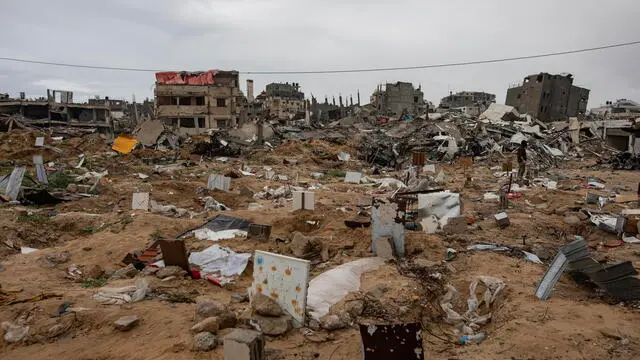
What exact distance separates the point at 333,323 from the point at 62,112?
140 ft

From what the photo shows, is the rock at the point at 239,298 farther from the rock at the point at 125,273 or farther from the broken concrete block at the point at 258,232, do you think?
the broken concrete block at the point at 258,232

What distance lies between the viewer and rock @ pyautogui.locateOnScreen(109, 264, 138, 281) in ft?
18.2

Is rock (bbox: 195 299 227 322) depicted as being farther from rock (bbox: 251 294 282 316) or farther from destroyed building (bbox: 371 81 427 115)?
destroyed building (bbox: 371 81 427 115)

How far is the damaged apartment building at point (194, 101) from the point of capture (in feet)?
115

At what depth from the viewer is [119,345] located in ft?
11.9

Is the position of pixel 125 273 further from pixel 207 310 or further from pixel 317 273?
pixel 317 273

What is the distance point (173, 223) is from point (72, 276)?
2501 mm

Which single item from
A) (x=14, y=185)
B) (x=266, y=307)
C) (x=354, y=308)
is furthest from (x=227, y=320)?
(x=14, y=185)

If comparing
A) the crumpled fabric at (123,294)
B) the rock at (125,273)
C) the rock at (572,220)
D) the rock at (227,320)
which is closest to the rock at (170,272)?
the crumpled fabric at (123,294)

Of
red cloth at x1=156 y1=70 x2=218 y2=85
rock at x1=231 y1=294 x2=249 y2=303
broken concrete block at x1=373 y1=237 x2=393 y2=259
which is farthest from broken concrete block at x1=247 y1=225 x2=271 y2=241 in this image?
red cloth at x1=156 y1=70 x2=218 y2=85

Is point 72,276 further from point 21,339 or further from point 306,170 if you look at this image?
point 306,170

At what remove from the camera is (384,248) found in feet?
19.5

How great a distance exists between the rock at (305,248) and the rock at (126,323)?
2758 millimetres

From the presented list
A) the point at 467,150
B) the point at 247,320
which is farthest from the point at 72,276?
the point at 467,150
